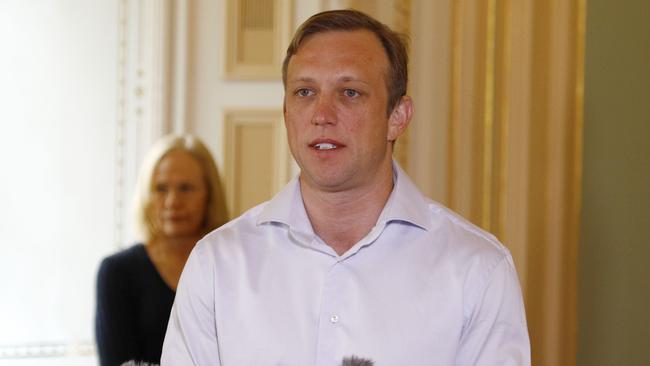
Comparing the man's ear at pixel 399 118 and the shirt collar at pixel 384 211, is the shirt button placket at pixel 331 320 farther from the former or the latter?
the man's ear at pixel 399 118

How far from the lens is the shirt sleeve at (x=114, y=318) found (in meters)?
2.25

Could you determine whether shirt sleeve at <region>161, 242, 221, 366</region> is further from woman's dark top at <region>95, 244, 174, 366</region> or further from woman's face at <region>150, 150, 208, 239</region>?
woman's face at <region>150, 150, 208, 239</region>

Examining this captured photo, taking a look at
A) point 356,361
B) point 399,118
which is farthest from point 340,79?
→ point 356,361

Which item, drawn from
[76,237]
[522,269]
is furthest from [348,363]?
[76,237]

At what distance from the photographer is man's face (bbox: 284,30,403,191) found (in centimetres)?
147

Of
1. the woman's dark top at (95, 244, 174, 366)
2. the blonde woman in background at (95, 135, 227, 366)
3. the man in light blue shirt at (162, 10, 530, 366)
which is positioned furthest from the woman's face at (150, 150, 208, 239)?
the man in light blue shirt at (162, 10, 530, 366)

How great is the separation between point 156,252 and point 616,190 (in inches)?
40.5

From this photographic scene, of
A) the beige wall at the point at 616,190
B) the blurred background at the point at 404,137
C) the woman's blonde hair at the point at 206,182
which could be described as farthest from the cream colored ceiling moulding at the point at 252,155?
the beige wall at the point at 616,190

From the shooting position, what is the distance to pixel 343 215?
60.1 inches

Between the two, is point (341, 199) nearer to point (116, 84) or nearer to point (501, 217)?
point (501, 217)

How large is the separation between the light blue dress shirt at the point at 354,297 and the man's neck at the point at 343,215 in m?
0.02

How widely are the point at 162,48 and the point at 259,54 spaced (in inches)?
13.2

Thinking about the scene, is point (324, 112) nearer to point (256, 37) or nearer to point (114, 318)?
point (114, 318)

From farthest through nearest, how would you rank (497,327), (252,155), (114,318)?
(252,155), (114,318), (497,327)
